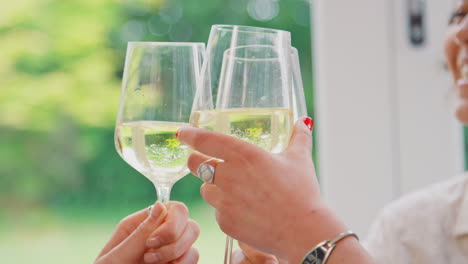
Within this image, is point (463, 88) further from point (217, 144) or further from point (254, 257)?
point (217, 144)

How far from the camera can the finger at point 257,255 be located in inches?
33.7

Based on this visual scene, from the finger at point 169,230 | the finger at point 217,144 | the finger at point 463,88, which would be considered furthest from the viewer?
the finger at point 463,88

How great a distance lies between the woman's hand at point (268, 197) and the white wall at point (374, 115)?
5.00ft

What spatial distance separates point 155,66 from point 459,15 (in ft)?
3.07

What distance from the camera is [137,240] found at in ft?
2.67

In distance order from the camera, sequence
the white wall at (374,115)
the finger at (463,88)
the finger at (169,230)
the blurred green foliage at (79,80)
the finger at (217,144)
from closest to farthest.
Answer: the finger at (217,144)
the finger at (169,230)
the finger at (463,88)
the white wall at (374,115)
the blurred green foliage at (79,80)

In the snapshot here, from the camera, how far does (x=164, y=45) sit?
30.8 inches

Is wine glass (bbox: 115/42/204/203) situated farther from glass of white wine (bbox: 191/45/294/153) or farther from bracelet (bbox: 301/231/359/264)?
bracelet (bbox: 301/231/359/264)

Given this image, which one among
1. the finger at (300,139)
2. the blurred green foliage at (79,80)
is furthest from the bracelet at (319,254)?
the blurred green foliage at (79,80)

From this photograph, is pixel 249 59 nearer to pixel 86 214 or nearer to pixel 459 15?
pixel 459 15

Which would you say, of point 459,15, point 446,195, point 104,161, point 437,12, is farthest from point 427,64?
point 104,161

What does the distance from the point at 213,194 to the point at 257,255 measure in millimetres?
159

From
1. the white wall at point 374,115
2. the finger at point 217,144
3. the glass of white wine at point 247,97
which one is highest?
the glass of white wine at point 247,97

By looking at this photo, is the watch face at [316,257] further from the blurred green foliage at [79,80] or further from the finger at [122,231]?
the blurred green foliage at [79,80]
